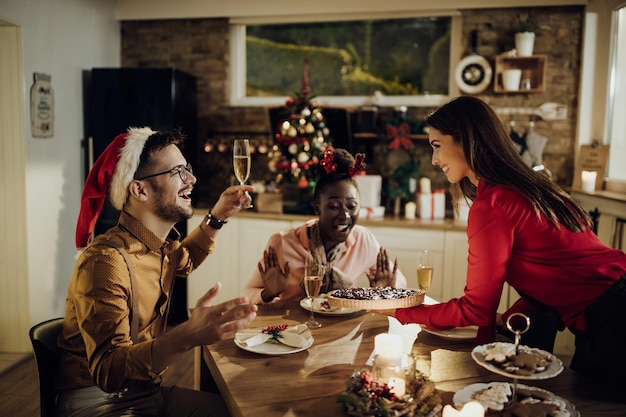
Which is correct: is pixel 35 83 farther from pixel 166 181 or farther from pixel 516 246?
pixel 516 246

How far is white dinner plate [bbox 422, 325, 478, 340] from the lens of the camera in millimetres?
1905

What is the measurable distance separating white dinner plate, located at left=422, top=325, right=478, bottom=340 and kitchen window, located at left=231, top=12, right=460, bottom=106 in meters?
3.03

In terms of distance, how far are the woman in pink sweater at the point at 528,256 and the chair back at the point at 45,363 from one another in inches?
46.7

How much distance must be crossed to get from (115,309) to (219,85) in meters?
3.67

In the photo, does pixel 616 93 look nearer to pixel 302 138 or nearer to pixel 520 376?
pixel 302 138

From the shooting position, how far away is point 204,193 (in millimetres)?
5203

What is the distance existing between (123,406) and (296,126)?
2815 mm

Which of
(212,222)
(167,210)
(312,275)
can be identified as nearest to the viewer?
(312,275)

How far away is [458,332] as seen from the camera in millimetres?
1948

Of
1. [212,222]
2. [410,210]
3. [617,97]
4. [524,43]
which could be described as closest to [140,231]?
[212,222]

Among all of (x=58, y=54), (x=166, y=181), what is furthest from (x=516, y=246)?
(x=58, y=54)

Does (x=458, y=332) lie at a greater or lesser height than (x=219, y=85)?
lesser

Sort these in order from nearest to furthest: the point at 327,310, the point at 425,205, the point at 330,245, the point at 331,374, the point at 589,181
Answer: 1. the point at 331,374
2. the point at 327,310
3. the point at 330,245
4. the point at 589,181
5. the point at 425,205

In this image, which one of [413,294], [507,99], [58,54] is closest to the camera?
[413,294]
